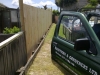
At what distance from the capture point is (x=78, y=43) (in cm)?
266

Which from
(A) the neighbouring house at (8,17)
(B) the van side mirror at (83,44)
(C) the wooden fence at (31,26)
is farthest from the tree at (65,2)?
(B) the van side mirror at (83,44)

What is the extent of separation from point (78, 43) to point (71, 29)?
1.19 m

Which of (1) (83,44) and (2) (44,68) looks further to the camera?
(2) (44,68)

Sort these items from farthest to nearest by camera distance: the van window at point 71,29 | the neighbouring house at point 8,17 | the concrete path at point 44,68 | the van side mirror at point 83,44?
the neighbouring house at point 8,17
the concrete path at point 44,68
the van window at point 71,29
the van side mirror at point 83,44

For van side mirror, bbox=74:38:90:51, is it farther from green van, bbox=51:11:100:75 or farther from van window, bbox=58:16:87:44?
van window, bbox=58:16:87:44

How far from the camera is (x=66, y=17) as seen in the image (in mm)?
3898

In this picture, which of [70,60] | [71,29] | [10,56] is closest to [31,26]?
[10,56]

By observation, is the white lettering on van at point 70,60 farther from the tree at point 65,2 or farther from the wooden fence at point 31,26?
the tree at point 65,2

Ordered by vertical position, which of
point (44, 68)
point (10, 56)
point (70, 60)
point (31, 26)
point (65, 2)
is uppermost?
point (65, 2)

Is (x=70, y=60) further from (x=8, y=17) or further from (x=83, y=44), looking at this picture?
(x=8, y=17)

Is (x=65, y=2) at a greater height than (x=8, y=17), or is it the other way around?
(x=65, y=2)

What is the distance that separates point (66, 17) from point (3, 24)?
10110mm

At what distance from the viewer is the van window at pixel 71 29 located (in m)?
3.25

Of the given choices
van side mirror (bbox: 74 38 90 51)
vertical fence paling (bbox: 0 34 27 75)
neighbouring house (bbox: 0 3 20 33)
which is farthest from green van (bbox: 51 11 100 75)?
neighbouring house (bbox: 0 3 20 33)
